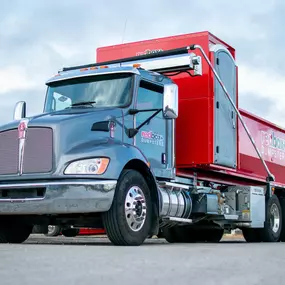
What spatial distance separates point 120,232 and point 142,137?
1.76 metres

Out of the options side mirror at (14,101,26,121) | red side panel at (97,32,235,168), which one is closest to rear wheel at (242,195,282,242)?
red side panel at (97,32,235,168)

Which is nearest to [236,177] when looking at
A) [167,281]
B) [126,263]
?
[126,263]

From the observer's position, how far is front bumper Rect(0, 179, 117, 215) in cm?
782

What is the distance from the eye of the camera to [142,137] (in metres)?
9.15

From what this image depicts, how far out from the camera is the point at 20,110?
10008 mm

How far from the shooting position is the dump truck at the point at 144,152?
26.2ft

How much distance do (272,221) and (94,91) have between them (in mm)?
5567

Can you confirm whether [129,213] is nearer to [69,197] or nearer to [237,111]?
[69,197]

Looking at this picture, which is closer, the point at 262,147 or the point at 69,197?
the point at 69,197

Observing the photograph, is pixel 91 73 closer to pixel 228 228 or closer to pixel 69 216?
pixel 69 216

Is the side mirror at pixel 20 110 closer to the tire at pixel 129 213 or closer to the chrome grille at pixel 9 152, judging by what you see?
the chrome grille at pixel 9 152

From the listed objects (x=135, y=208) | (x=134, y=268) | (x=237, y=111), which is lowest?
(x=134, y=268)

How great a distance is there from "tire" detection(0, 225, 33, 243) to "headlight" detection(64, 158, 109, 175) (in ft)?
6.63

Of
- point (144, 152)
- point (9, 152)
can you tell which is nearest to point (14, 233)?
point (9, 152)
